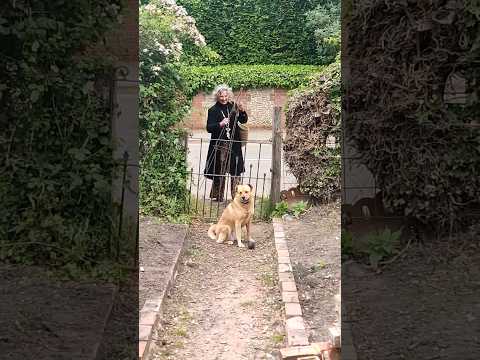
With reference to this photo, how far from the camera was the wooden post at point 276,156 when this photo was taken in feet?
24.1

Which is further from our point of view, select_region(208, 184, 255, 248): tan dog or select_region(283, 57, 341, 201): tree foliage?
select_region(283, 57, 341, 201): tree foliage

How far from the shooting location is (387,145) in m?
4.78

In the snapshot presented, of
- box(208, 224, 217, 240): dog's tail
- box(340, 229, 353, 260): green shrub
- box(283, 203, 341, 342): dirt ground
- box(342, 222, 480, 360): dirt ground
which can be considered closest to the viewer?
box(342, 222, 480, 360): dirt ground

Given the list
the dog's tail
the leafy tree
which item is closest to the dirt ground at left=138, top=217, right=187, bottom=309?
the dog's tail

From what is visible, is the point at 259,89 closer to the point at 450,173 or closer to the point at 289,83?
the point at 289,83

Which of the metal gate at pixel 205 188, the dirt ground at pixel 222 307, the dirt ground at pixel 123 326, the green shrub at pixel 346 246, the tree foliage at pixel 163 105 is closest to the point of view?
the dirt ground at pixel 123 326

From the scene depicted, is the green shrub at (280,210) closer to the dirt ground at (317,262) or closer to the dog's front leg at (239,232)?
the dirt ground at (317,262)

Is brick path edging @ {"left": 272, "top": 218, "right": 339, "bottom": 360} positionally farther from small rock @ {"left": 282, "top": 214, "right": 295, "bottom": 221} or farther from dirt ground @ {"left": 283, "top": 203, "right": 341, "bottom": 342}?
small rock @ {"left": 282, "top": 214, "right": 295, "bottom": 221}

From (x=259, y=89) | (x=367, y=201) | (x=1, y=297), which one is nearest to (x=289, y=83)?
(x=259, y=89)

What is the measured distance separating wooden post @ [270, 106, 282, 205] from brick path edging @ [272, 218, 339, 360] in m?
1.76

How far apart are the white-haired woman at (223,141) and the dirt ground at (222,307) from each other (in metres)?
0.80

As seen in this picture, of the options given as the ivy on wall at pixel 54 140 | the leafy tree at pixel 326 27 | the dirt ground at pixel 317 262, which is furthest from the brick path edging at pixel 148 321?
the leafy tree at pixel 326 27

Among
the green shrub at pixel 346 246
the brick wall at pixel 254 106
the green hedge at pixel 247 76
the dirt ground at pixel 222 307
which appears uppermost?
the green hedge at pixel 247 76

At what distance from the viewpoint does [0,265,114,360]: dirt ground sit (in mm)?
3170
